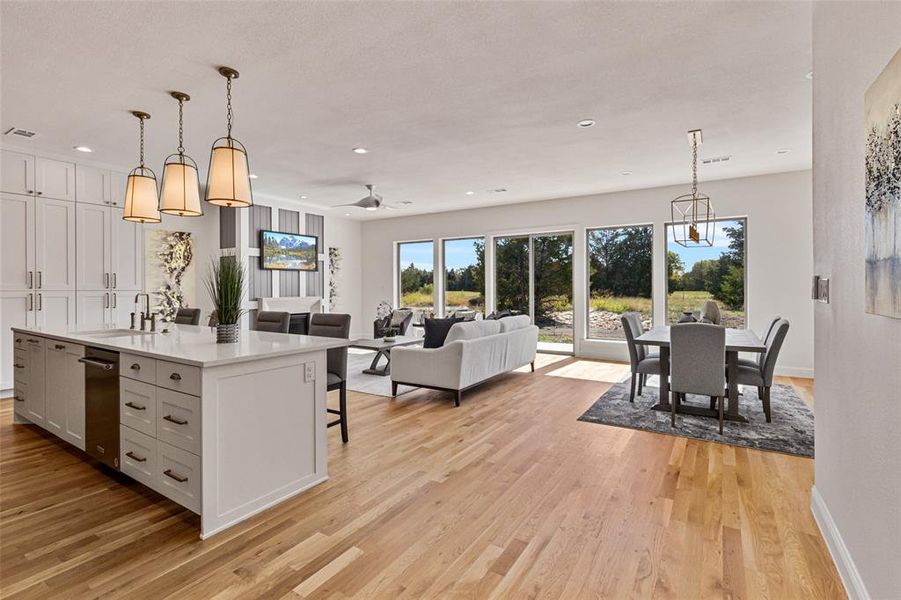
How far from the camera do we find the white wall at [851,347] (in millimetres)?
1496

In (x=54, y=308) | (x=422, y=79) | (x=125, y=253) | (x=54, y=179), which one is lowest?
(x=54, y=308)

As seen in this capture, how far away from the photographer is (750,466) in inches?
123

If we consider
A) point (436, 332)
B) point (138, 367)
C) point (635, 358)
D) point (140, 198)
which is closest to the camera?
point (138, 367)

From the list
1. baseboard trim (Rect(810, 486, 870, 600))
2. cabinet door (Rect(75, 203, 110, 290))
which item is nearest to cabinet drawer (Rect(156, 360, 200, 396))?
baseboard trim (Rect(810, 486, 870, 600))

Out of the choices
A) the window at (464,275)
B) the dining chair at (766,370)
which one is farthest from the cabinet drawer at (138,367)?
the window at (464,275)

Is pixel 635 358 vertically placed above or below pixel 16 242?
below

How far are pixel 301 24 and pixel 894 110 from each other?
273 cm

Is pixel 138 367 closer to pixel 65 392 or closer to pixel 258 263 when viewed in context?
pixel 65 392

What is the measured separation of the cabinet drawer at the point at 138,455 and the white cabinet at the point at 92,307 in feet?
12.2

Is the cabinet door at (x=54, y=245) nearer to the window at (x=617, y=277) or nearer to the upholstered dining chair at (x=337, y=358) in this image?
the upholstered dining chair at (x=337, y=358)

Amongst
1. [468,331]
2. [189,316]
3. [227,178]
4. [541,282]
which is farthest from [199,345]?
[541,282]

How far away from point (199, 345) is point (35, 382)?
2111 millimetres

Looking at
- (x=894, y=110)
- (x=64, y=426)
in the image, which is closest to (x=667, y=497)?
(x=894, y=110)

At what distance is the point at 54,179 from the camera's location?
5281mm
